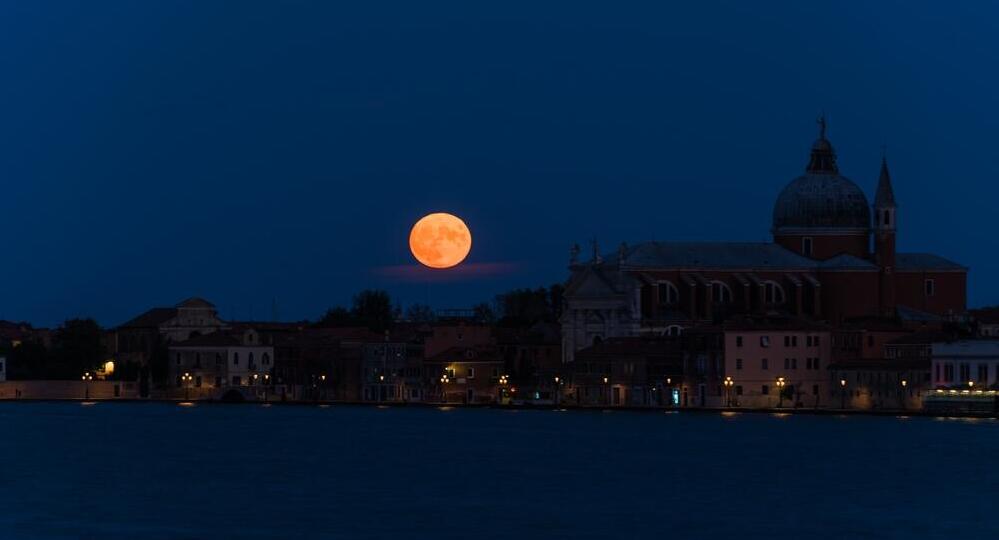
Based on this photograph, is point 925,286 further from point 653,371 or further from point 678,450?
point 678,450

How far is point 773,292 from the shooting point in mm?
99500

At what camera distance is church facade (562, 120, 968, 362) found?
9819 centimetres

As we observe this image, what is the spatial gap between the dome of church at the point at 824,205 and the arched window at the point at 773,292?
3.86m

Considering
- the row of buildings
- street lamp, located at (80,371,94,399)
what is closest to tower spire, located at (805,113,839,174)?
the row of buildings

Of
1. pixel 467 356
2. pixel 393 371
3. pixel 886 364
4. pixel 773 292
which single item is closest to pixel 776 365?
pixel 886 364

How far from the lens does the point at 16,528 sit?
4144cm

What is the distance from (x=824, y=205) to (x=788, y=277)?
445 cm

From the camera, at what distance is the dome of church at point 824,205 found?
102250mm

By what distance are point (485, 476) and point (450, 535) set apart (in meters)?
12.5

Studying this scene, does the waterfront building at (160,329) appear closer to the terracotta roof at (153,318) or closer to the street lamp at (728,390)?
the terracotta roof at (153,318)

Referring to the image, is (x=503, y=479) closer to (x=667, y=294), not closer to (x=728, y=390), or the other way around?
(x=728, y=390)

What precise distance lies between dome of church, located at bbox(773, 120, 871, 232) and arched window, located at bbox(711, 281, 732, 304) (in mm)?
5092

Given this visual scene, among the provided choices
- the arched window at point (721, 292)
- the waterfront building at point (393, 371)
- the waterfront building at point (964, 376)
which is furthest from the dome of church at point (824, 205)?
the waterfront building at point (964, 376)

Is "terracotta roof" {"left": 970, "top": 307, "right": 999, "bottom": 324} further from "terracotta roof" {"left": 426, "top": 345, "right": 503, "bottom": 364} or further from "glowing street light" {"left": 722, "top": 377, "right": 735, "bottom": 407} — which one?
"terracotta roof" {"left": 426, "top": 345, "right": 503, "bottom": 364}
